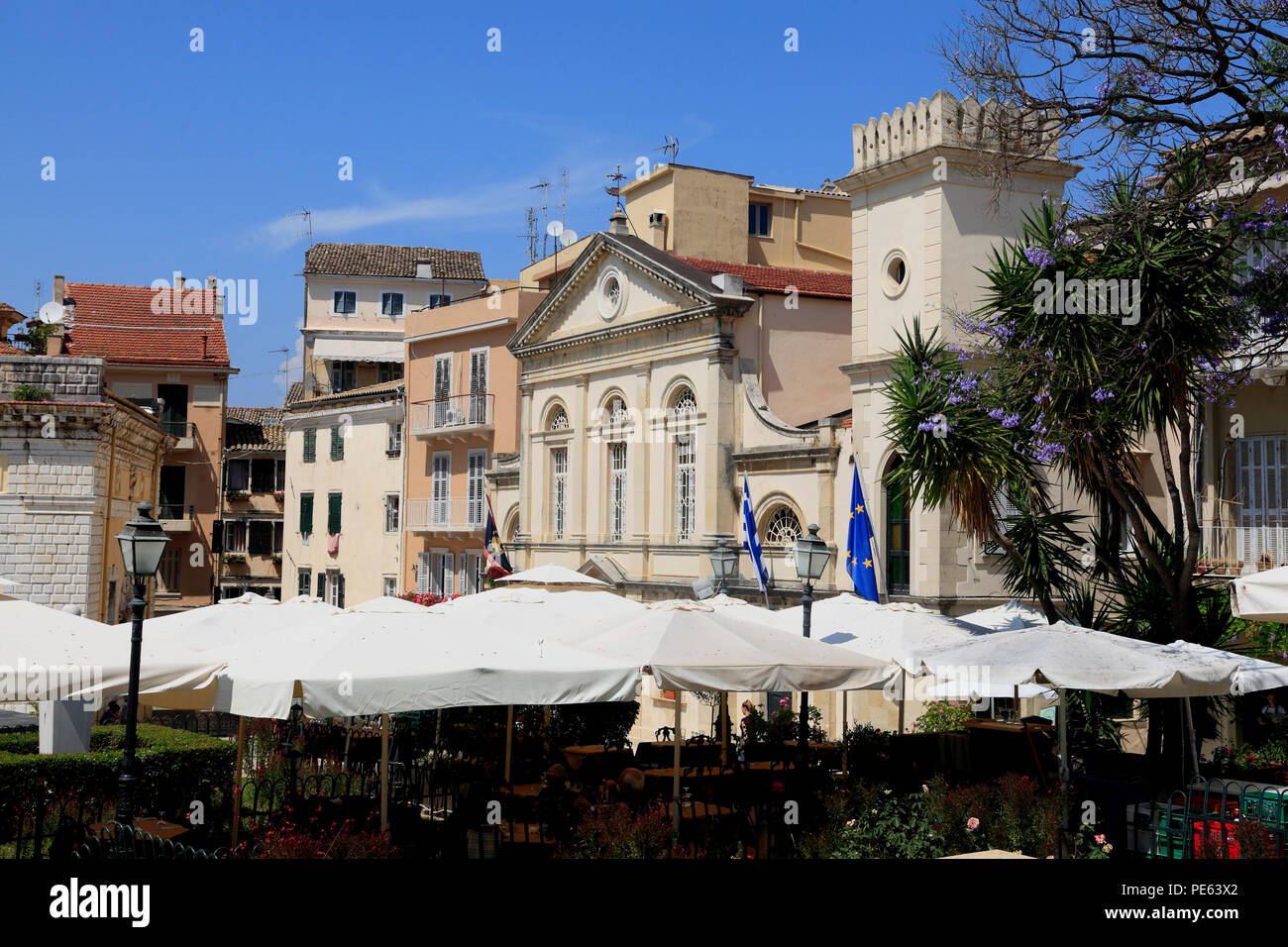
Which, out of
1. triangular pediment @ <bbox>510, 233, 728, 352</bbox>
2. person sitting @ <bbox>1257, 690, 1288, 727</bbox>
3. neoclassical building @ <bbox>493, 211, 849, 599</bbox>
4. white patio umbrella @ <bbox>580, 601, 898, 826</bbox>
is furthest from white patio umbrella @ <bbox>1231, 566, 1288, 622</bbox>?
triangular pediment @ <bbox>510, 233, 728, 352</bbox>

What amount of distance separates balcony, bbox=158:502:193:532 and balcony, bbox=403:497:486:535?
9.00m

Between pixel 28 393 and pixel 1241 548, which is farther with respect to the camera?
pixel 28 393

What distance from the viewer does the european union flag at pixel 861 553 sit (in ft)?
77.6

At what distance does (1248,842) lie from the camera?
1038 cm

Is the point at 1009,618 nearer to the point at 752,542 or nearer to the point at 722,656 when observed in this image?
the point at 722,656

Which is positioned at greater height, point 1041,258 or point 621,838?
point 1041,258

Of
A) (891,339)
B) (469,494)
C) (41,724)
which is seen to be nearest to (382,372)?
(469,494)

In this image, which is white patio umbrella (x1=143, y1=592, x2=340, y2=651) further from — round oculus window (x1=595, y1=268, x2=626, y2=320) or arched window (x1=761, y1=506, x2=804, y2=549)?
round oculus window (x1=595, y1=268, x2=626, y2=320)

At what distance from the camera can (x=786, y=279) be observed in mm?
31844

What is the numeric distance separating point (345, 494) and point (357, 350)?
10.4 m

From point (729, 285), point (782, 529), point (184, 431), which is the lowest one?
point (782, 529)

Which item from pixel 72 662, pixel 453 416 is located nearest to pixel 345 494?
pixel 453 416

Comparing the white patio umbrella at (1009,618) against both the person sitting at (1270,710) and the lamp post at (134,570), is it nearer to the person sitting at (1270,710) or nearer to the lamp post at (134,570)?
the person sitting at (1270,710)
